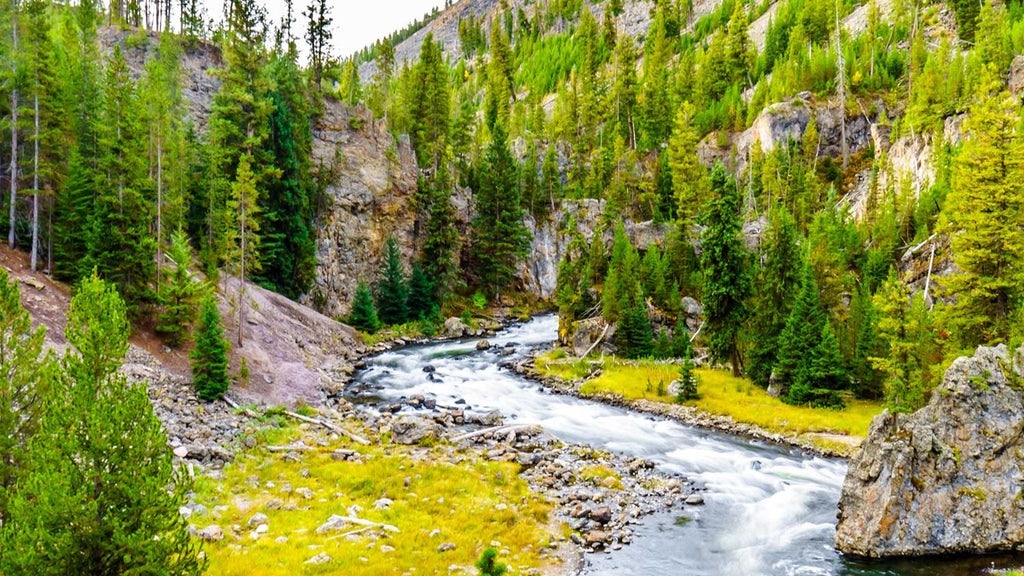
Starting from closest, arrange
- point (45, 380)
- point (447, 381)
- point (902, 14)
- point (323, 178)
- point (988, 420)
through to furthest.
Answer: point (45, 380), point (988, 420), point (447, 381), point (323, 178), point (902, 14)

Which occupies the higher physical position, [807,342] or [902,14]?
[902,14]

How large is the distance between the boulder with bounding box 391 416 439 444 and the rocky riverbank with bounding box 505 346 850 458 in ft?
45.3

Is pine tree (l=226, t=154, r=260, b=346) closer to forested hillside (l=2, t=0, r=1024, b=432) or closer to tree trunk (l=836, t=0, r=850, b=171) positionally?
forested hillside (l=2, t=0, r=1024, b=432)

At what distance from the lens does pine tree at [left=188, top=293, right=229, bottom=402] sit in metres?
30.9

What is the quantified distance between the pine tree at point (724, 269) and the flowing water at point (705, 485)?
10782 millimetres

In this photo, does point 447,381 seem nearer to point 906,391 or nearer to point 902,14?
point 906,391

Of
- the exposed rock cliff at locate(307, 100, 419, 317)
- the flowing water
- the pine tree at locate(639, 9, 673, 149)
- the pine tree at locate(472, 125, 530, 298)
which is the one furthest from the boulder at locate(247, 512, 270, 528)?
the pine tree at locate(639, 9, 673, 149)

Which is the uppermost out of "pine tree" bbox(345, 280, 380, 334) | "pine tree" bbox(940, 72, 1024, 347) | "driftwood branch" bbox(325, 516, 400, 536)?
"pine tree" bbox(940, 72, 1024, 347)

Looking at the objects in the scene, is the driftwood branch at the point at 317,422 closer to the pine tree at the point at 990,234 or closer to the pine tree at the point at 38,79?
the pine tree at the point at 38,79

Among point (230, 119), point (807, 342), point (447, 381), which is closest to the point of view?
point (807, 342)

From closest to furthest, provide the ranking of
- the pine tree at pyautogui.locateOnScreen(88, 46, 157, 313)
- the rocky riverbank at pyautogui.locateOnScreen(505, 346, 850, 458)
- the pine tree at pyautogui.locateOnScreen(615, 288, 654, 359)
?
the rocky riverbank at pyautogui.locateOnScreen(505, 346, 850, 458)
the pine tree at pyautogui.locateOnScreen(88, 46, 157, 313)
the pine tree at pyautogui.locateOnScreen(615, 288, 654, 359)

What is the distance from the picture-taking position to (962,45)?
81562 mm

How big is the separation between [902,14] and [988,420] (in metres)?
108

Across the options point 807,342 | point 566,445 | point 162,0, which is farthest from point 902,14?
point 162,0
